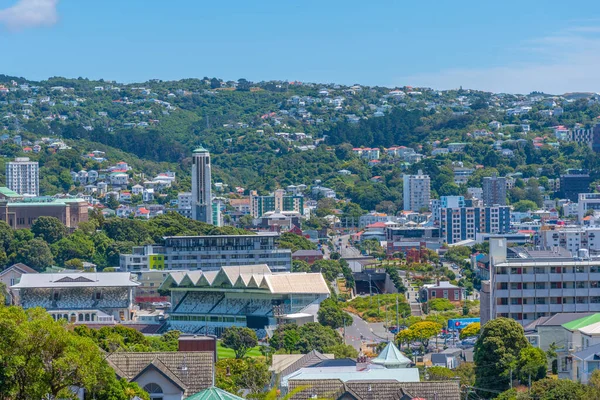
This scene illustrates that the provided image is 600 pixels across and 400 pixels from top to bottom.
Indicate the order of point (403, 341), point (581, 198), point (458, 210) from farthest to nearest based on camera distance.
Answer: point (581, 198)
point (458, 210)
point (403, 341)

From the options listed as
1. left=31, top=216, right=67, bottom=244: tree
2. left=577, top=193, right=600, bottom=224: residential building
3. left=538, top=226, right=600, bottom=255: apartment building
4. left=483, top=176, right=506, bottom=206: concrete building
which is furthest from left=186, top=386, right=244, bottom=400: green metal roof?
left=483, top=176, right=506, bottom=206: concrete building

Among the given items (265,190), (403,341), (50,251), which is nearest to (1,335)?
(403,341)

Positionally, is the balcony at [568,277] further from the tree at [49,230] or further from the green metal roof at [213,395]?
the tree at [49,230]

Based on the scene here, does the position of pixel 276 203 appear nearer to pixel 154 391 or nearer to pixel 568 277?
pixel 568 277

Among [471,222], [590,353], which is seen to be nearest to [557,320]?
[590,353]

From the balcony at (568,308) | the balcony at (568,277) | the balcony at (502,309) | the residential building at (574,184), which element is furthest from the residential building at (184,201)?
the balcony at (502,309)

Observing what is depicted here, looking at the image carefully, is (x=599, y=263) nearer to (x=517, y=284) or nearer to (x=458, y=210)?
(x=517, y=284)
